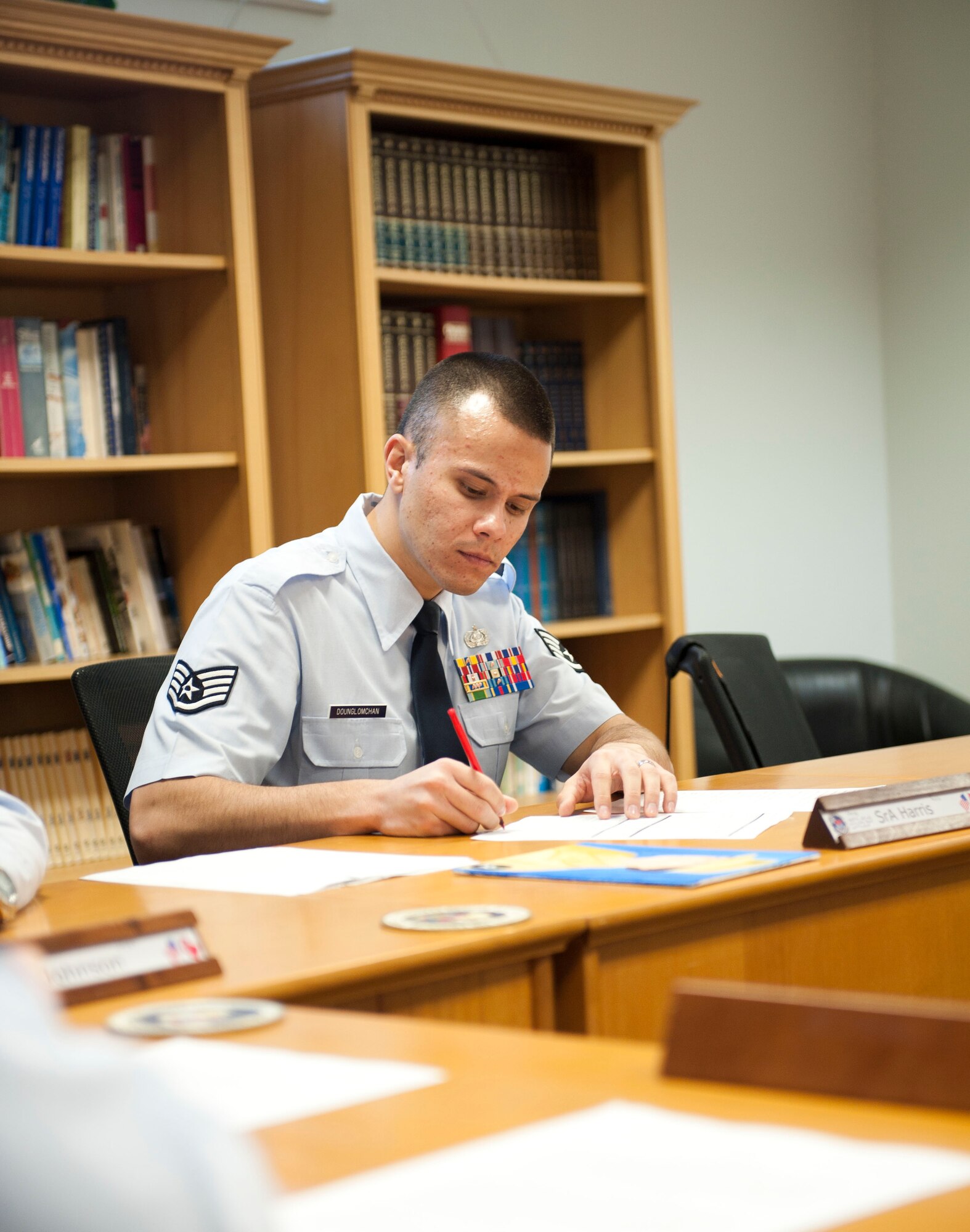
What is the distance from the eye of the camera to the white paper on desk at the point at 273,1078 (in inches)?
25.6

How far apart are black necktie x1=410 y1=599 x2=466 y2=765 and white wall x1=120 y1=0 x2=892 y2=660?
213 cm

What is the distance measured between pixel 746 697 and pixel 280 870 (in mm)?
1251

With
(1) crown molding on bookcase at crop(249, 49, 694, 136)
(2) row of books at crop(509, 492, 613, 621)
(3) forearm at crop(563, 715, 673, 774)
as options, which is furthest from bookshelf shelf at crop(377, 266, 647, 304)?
(3) forearm at crop(563, 715, 673, 774)

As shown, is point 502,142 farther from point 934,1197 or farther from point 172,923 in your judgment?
point 934,1197

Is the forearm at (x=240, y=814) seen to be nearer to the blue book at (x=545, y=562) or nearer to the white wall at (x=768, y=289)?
the blue book at (x=545, y=562)

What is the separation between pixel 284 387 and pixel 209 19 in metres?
0.91

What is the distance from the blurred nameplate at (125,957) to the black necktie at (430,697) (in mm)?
1020

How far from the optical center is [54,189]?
9.14 feet

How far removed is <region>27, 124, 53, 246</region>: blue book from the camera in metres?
2.77

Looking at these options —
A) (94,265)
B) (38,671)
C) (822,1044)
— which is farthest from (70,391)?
(822,1044)

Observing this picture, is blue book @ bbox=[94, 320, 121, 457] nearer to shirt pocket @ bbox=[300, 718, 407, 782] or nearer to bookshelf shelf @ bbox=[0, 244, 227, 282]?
bookshelf shelf @ bbox=[0, 244, 227, 282]

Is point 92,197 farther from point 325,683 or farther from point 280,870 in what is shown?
point 280,870

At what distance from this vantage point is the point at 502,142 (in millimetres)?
3439

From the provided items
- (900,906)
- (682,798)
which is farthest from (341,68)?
(900,906)
